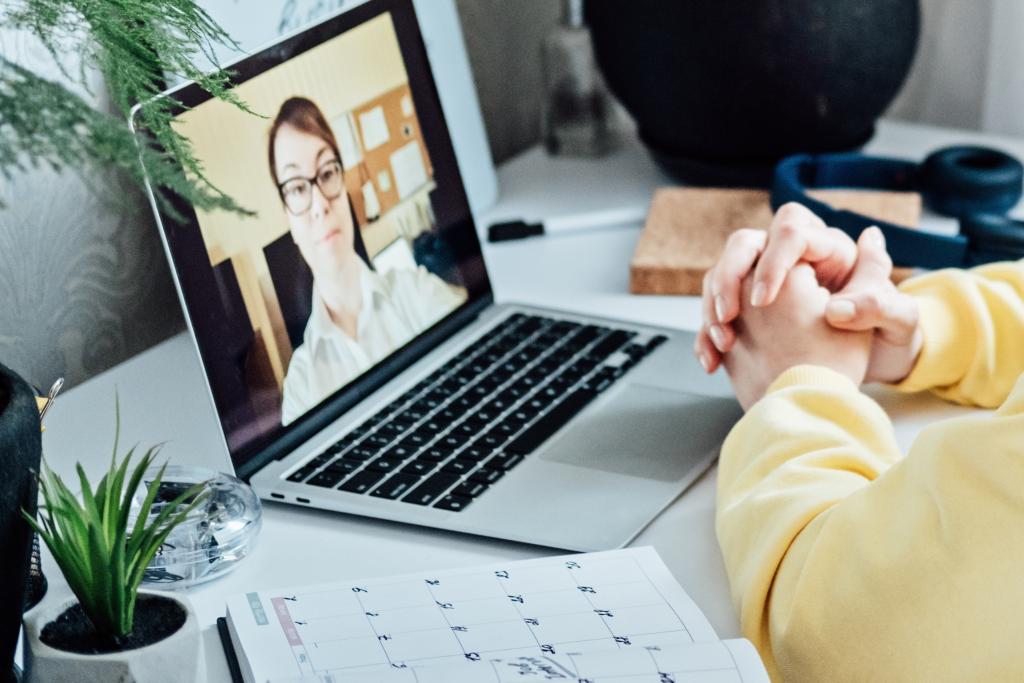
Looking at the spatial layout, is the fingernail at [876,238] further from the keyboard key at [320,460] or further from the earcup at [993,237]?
the keyboard key at [320,460]

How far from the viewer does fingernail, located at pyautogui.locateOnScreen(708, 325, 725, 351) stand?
32.8 inches

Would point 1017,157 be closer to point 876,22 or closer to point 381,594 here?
point 876,22

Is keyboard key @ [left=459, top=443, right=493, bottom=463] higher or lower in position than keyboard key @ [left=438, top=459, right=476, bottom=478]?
lower

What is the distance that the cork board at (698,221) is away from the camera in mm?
1013

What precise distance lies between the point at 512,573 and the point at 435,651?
0.07m

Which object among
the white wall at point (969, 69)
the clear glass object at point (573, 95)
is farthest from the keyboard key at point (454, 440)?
the white wall at point (969, 69)

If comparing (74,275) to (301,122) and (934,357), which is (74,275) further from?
(934,357)

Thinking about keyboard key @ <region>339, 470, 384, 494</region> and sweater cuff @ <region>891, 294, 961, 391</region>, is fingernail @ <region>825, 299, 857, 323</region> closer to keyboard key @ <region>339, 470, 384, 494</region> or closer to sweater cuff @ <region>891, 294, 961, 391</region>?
sweater cuff @ <region>891, 294, 961, 391</region>

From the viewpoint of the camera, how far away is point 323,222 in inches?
33.4

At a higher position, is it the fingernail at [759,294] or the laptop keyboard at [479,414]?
the fingernail at [759,294]

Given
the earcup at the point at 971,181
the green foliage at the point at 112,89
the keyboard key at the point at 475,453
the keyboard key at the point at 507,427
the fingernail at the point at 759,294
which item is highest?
the green foliage at the point at 112,89

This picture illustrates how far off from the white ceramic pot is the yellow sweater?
0.84 feet

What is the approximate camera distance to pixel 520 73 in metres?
1.40

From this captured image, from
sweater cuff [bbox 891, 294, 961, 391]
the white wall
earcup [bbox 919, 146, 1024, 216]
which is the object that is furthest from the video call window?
the white wall
